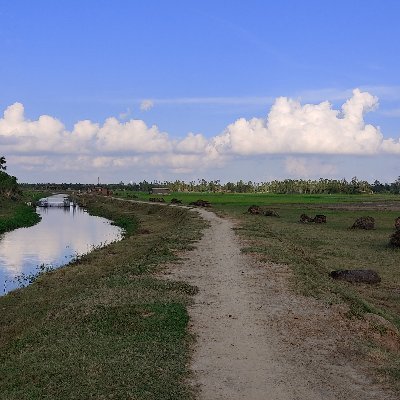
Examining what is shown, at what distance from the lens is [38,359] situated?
11930 mm

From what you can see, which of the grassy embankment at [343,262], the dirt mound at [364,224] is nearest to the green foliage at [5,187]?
the grassy embankment at [343,262]

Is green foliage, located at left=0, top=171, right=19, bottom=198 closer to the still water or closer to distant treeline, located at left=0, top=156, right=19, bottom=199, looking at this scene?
distant treeline, located at left=0, top=156, right=19, bottom=199

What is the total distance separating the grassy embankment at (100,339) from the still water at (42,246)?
7.57m

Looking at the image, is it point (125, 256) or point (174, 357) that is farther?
point (125, 256)

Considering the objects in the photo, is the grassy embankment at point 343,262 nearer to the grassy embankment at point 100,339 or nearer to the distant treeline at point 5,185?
the grassy embankment at point 100,339

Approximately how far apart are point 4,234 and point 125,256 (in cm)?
2731

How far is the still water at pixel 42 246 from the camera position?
1260 inches

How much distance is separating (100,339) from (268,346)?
14.0 ft

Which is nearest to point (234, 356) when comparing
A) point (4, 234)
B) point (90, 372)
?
point (90, 372)

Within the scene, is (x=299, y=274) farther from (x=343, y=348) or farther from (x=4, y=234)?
(x=4, y=234)

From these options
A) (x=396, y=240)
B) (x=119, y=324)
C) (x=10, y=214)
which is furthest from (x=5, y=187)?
(x=119, y=324)

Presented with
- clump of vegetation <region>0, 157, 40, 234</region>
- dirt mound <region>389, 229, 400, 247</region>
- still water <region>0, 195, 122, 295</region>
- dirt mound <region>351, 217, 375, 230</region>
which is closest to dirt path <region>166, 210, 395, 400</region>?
still water <region>0, 195, 122, 295</region>

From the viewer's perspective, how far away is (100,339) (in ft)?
43.2

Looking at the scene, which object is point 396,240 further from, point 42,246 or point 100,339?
point 42,246
